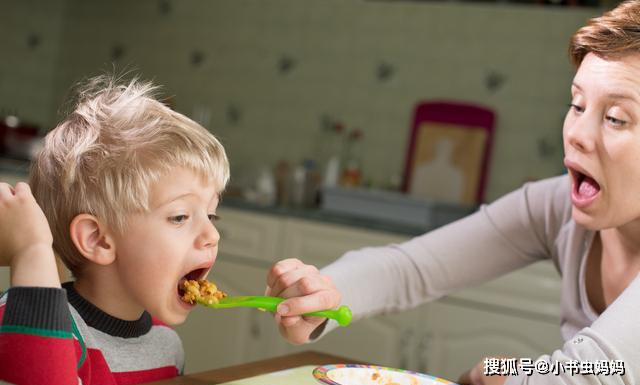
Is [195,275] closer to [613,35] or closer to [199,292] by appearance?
[199,292]

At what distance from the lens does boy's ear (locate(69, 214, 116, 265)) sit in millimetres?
1053

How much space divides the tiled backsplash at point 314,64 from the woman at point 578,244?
176cm

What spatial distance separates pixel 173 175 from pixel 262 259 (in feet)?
6.65

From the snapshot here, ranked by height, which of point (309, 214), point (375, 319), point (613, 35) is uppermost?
point (613, 35)

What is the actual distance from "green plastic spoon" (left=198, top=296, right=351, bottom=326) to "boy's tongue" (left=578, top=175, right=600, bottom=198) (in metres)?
0.38

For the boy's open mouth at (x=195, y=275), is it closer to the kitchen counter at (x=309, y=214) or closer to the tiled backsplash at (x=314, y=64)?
the kitchen counter at (x=309, y=214)

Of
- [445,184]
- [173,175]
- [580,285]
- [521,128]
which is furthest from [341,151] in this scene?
[173,175]

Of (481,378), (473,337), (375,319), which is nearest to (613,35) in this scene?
(481,378)

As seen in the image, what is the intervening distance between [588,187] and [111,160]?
2.04 ft

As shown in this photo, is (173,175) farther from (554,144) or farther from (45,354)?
(554,144)

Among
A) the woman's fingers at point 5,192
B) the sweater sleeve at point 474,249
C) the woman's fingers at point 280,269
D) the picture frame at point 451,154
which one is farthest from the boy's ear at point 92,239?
the picture frame at point 451,154

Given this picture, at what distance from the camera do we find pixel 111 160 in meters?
1.07

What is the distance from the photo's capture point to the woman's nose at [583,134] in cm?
117

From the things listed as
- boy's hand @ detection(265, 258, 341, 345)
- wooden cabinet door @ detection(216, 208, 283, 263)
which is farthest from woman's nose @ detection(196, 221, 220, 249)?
wooden cabinet door @ detection(216, 208, 283, 263)
